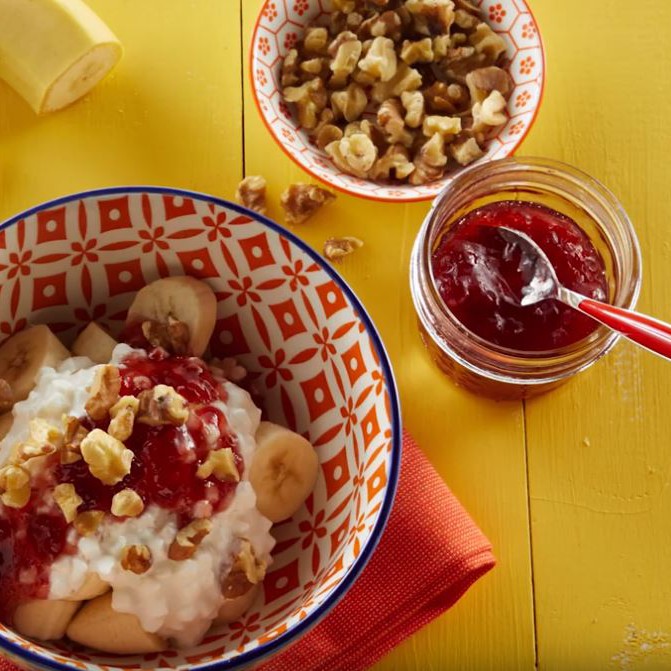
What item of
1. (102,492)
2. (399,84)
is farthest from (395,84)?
(102,492)

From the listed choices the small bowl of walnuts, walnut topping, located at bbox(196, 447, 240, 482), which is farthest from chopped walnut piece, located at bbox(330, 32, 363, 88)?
walnut topping, located at bbox(196, 447, 240, 482)

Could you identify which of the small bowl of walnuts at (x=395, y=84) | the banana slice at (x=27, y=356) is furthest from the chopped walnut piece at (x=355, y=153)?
the banana slice at (x=27, y=356)

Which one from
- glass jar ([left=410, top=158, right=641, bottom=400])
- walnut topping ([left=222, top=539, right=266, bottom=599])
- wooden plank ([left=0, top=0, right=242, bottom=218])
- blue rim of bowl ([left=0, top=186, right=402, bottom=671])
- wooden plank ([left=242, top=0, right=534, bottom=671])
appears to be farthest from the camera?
wooden plank ([left=0, top=0, right=242, bottom=218])

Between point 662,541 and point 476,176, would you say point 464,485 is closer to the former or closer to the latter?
point 662,541

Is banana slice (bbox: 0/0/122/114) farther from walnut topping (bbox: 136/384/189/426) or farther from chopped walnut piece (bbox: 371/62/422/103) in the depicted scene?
walnut topping (bbox: 136/384/189/426)

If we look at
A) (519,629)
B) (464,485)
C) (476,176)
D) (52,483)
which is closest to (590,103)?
(476,176)

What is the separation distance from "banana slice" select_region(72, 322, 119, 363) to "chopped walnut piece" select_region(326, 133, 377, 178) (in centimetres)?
39

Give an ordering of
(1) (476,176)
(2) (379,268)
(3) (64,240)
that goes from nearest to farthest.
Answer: (3) (64,240) → (1) (476,176) → (2) (379,268)

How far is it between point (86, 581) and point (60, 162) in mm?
610

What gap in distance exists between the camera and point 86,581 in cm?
86

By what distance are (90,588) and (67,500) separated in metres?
0.09

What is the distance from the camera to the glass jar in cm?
100

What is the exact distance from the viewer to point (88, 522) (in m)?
0.85

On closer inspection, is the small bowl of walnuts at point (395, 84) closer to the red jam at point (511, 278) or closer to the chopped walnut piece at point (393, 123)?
the chopped walnut piece at point (393, 123)
